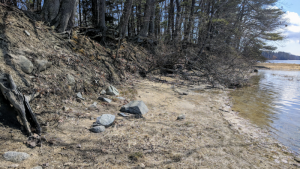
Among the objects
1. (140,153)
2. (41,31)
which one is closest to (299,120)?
(140,153)

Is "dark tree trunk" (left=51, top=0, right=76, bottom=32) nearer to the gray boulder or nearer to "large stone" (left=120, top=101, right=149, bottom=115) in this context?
the gray boulder

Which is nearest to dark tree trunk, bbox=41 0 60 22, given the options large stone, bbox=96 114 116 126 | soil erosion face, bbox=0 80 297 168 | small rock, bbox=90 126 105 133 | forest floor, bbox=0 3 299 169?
forest floor, bbox=0 3 299 169

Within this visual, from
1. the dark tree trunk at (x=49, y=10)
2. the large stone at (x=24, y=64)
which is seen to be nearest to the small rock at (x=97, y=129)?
the large stone at (x=24, y=64)

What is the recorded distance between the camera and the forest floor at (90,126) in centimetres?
272

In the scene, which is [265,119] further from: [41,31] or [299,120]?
[41,31]

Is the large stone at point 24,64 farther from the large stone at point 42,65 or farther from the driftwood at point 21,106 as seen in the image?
the driftwood at point 21,106

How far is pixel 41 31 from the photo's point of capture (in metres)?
5.63

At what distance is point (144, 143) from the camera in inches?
129

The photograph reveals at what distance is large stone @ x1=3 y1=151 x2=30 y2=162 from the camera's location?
7.39 ft

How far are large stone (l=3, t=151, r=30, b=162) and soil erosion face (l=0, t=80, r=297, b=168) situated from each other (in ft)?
0.19

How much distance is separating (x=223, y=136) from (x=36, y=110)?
425 centimetres

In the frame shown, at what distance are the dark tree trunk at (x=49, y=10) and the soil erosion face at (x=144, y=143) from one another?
380 cm

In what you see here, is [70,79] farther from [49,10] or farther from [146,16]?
[146,16]

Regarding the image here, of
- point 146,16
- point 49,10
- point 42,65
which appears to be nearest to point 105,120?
point 42,65
